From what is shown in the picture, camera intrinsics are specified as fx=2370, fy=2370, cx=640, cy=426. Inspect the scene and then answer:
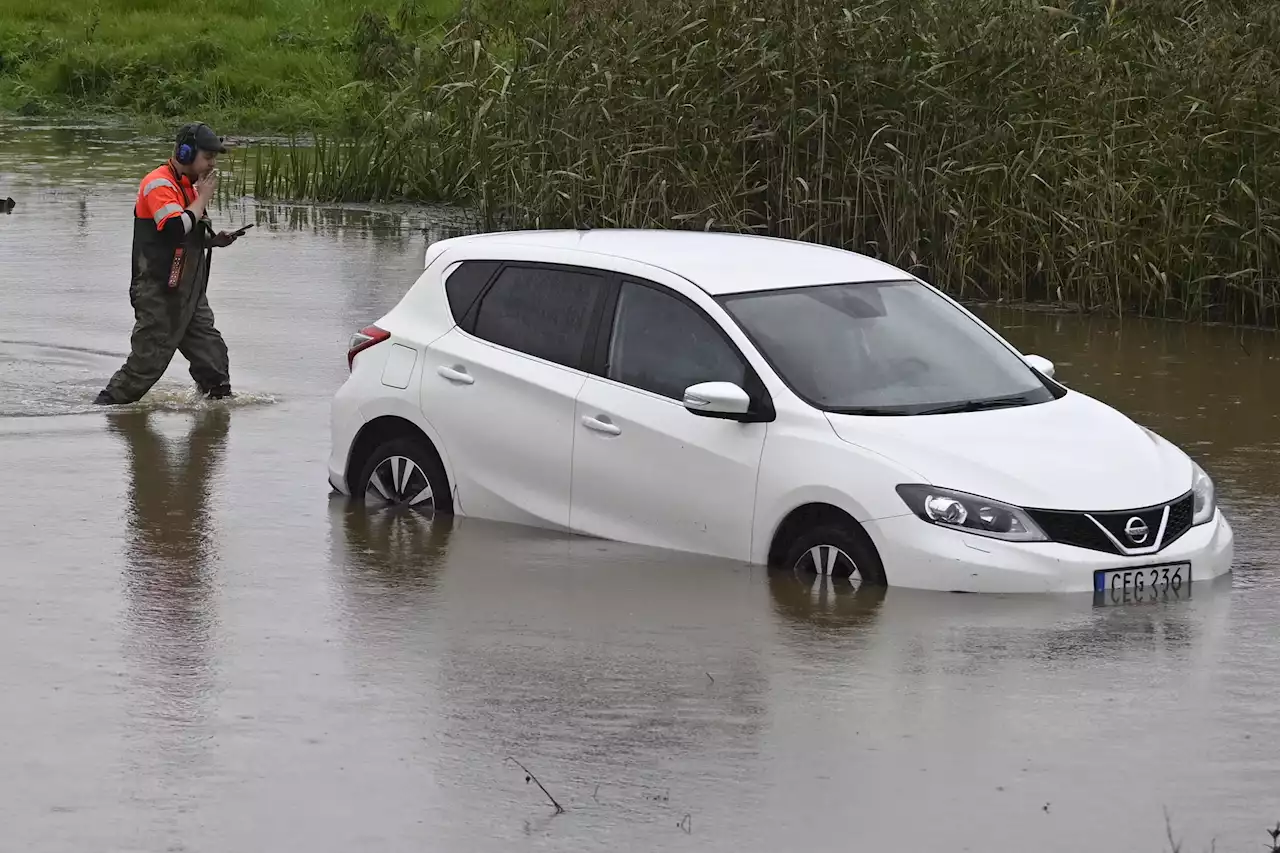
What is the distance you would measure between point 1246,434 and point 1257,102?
459 cm

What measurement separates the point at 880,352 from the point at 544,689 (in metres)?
2.78

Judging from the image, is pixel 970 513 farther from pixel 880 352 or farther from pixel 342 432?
pixel 342 432

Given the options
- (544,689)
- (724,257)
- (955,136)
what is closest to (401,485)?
(724,257)

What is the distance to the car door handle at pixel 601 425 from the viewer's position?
10219 millimetres

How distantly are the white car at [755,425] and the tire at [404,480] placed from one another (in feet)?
0.04

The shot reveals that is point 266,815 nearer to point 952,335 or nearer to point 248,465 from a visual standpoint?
point 952,335

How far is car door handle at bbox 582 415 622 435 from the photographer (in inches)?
402

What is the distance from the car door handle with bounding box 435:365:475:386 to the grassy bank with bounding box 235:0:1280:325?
28.7ft

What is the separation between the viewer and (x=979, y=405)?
10008 millimetres

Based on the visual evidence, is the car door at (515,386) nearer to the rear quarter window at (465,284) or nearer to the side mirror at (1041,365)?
the rear quarter window at (465,284)

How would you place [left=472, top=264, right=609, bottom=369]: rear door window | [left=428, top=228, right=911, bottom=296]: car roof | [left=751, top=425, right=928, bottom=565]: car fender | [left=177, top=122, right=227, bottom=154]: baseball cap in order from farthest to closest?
[left=177, top=122, right=227, bottom=154]: baseball cap
[left=472, top=264, right=609, bottom=369]: rear door window
[left=428, top=228, right=911, bottom=296]: car roof
[left=751, top=425, right=928, bottom=565]: car fender

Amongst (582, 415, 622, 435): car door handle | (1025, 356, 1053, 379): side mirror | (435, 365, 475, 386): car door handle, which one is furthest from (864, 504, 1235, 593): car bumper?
(435, 365, 475, 386): car door handle

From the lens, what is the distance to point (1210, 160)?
18234mm

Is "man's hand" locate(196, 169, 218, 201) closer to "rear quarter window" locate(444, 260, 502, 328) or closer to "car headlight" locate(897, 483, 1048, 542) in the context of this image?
"rear quarter window" locate(444, 260, 502, 328)
